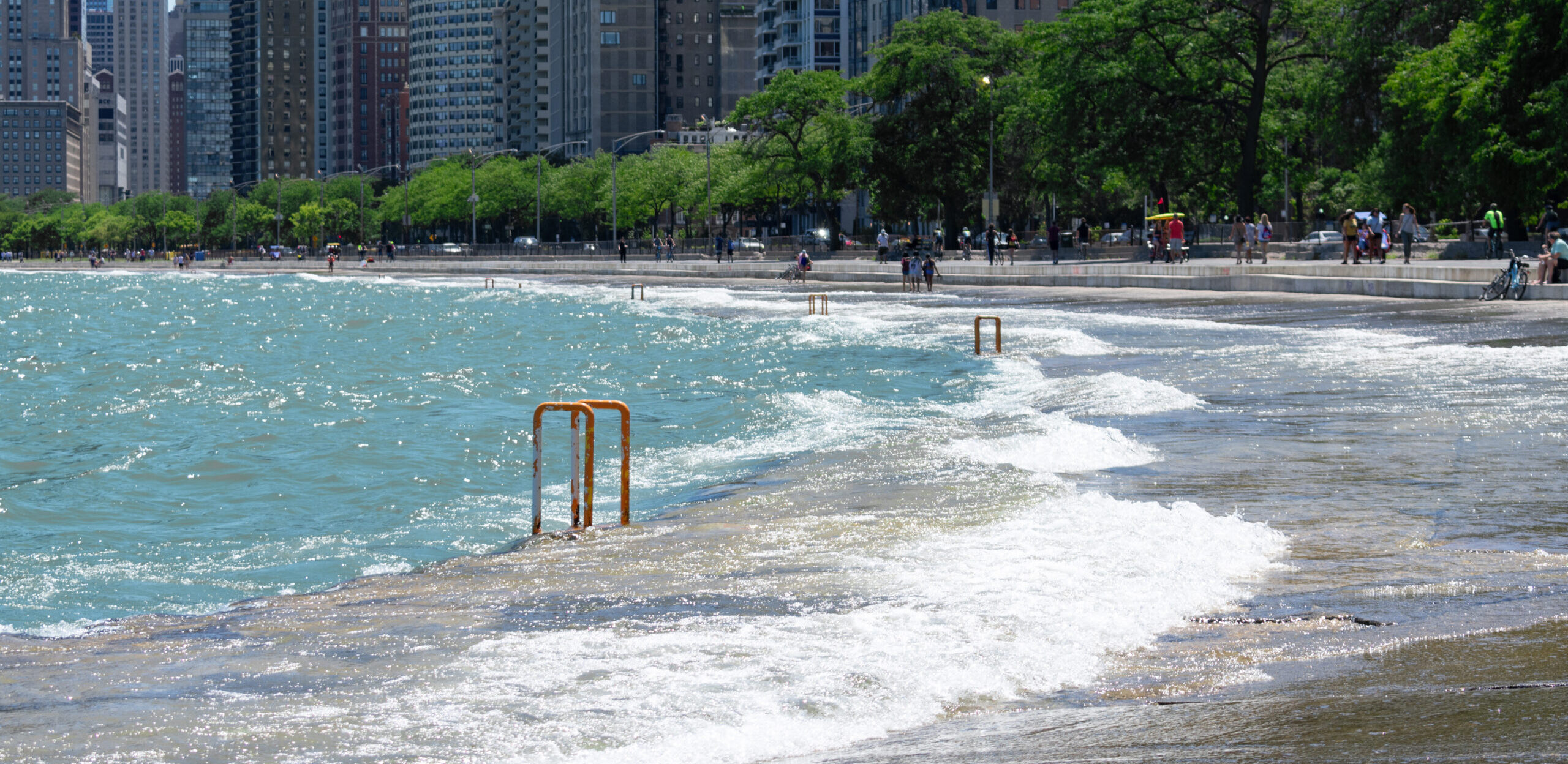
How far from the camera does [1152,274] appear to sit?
171 feet

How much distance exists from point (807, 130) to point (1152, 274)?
58153 mm

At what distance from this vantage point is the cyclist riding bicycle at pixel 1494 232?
43938mm

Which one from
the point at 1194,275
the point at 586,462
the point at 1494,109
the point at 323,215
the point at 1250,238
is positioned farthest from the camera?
the point at 323,215

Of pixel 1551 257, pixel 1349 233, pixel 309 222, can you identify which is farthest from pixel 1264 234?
pixel 309 222

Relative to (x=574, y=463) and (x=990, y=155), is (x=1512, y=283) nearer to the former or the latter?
(x=574, y=463)

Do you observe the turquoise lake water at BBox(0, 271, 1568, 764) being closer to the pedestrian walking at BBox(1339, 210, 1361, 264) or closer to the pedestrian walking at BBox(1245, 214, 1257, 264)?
the pedestrian walking at BBox(1339, 210, 1361, 264)

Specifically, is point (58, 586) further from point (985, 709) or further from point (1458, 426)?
point (1458, 426)

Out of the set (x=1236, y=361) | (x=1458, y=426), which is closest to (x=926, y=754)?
(x=1458, y=426)

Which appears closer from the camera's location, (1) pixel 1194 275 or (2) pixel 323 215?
(1) pixel 1194 275

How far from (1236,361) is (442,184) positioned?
15781cm

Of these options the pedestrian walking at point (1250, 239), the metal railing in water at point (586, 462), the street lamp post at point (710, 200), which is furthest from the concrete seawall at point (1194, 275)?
the metal railing in water at point (586, 462)

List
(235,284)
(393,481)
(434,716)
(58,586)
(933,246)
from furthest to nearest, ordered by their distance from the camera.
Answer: (235,284), (933,246), (393,481), (58,586), (434,716)

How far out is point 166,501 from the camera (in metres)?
16.1

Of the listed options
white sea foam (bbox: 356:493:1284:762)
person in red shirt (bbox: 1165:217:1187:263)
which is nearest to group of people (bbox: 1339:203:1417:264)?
person in red shirt (bbox: 1165:217:1187:263)
